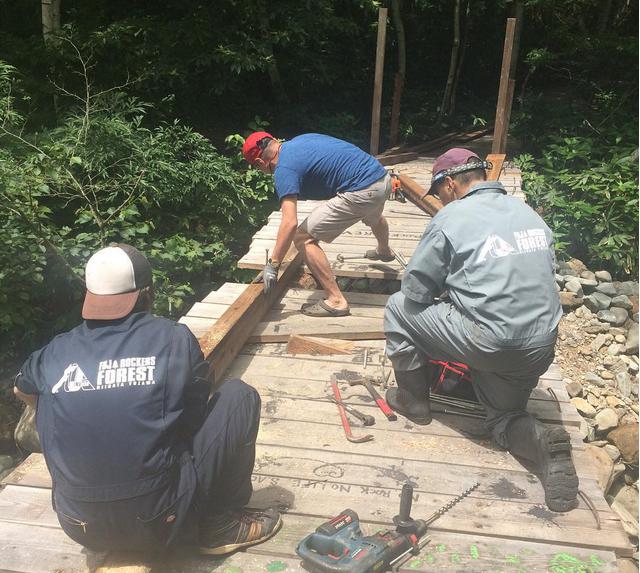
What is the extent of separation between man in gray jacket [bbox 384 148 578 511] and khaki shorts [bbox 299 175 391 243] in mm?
1425

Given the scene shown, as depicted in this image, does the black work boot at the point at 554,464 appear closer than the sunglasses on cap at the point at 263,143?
Yes

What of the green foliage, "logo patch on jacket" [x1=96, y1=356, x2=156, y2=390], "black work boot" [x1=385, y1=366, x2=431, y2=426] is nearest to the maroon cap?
"black work boot" [x1=385, y1=366, x2=431, y2=426]

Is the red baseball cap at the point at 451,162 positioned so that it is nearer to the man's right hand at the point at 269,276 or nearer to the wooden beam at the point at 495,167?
the man's right hand at the point at 269,276

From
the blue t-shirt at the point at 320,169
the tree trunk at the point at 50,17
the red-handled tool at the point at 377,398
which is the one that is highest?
the tree trunk at the point at 50,17

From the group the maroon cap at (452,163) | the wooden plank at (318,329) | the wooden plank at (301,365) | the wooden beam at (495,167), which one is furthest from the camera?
the wooden beam at (495,167)

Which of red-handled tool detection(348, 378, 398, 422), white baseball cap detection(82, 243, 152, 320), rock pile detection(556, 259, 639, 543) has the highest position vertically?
white baseball cap detection(82, 243, 152, 320)

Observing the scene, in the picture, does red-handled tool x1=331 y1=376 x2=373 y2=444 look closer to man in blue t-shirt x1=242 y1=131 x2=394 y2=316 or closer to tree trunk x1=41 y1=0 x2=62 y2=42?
man in blue t-shirt x1=242 y1=131 x2=394 y2=316

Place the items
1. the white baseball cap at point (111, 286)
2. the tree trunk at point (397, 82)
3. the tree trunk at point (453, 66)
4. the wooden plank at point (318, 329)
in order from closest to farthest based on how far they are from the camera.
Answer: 1. the white baseball cap at point (111, 286)
2. the wooden plank at point (318, 329)
3. the tree trunk at point (397, 82)
4. the tree trunk at point (453, 66)

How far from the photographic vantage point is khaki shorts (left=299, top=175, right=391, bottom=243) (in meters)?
4.51

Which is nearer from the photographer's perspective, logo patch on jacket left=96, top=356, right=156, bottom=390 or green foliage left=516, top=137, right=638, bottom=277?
logo patch on jacket left=96, top=356, right=156, bottom=390

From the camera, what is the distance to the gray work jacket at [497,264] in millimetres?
2742

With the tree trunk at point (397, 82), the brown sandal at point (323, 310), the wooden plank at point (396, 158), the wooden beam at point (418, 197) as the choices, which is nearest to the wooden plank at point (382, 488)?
the brown sandal at point (323, 310)

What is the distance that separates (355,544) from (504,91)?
7.64 meters

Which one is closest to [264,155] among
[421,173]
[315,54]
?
[421,173]
